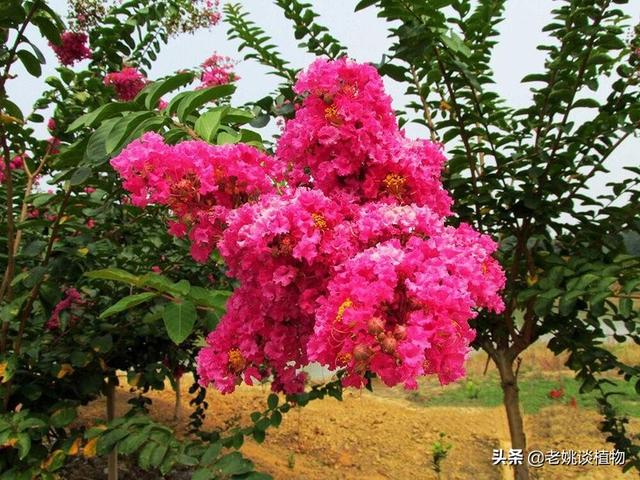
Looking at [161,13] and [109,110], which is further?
[161,13]

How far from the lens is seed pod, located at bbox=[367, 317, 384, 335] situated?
29.0 inches

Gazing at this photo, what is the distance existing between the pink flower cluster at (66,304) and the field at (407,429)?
1.65m

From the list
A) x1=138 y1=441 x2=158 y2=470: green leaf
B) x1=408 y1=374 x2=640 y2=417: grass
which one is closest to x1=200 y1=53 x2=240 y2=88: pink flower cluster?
x1=138 y1=441 x2=158 y2=470: green leaf

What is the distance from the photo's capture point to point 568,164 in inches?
67.9

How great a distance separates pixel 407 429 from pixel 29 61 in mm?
4423

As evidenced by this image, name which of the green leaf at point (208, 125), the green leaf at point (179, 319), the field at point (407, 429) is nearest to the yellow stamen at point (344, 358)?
the green leaf at point (179, 319)

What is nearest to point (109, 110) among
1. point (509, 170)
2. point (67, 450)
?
point (67, 450)

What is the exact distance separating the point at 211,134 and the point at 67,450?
1.07 meters

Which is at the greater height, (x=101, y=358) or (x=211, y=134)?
(x=211, y=134)

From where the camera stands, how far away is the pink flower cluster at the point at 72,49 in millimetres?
2416

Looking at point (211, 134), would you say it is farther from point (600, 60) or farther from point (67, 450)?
point (600, 60)

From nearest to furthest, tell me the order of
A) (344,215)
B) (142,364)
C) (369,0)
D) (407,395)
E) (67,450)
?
(344,215)
(369,0)
(67,450)
(142,364)
(407,395)

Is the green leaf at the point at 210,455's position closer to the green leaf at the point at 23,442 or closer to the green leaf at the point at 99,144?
the green leaf at the point at 23,442

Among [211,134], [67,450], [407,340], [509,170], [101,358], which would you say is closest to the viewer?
[407,340]
